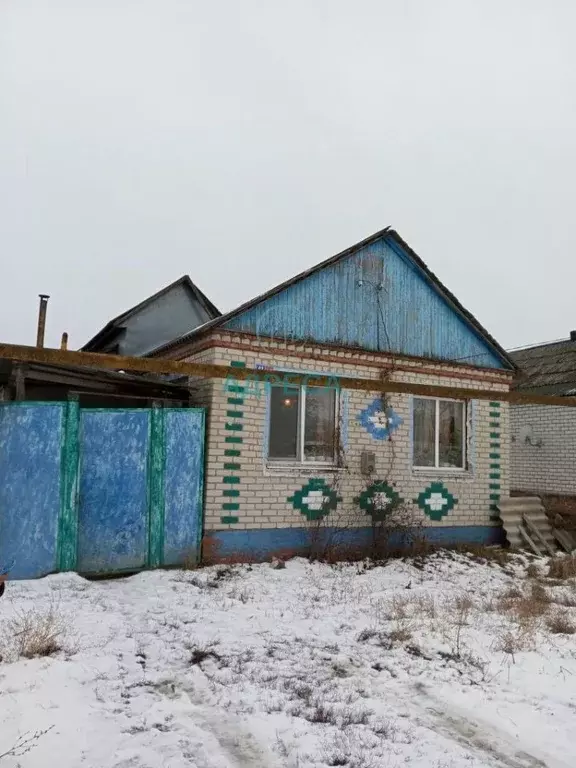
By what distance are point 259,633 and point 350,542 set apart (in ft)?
11.7

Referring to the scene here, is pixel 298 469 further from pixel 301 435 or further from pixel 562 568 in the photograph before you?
pixel 562 568

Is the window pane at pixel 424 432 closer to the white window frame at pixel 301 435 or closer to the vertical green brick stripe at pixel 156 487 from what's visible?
the white window frame at pixel 301 435

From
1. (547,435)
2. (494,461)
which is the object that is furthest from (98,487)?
(547,435)

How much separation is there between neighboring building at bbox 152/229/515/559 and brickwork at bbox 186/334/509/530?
0.02 m

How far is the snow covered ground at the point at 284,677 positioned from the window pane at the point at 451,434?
10.7ft

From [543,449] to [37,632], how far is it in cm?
1210

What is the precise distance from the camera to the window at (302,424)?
7.85m

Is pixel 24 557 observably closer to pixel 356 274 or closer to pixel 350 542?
pixel 350 542

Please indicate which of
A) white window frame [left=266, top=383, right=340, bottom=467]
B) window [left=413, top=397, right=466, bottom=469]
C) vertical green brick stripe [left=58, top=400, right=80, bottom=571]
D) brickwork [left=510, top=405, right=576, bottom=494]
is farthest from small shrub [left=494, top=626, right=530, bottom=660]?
brickwork [left=510, top=405, right=576, bottom=494]

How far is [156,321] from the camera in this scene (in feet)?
43.7

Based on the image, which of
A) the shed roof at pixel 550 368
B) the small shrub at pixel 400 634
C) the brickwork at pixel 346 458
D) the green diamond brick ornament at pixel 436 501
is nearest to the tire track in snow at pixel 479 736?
the small shrub at pixel 400 634

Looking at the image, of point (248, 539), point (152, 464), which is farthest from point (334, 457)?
point (152, 464)

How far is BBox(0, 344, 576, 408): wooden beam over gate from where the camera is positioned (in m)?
5.47

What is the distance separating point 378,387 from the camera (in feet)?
24.9
